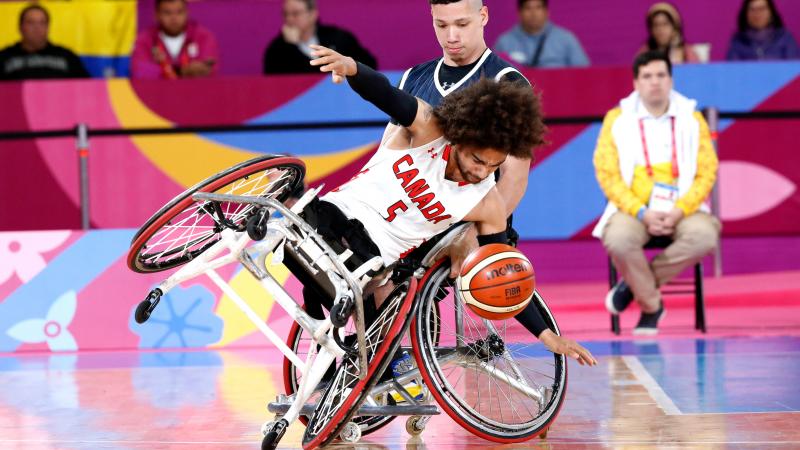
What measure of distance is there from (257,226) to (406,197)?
0.63m

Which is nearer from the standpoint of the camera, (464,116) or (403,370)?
(464,116)

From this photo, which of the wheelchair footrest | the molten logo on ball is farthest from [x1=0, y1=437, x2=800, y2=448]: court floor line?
the molten logo on ball

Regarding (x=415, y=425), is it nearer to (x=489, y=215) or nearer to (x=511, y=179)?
(x=489, y=215)

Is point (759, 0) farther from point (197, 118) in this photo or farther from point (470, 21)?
point (470, 21)

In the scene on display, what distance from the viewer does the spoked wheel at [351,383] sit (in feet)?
13.9

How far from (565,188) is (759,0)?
2.51 meters

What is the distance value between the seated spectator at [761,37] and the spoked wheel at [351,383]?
260 inches

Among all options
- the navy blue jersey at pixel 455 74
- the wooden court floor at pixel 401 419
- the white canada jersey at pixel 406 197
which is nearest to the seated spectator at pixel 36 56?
the wooden court floor at pixel 401 419

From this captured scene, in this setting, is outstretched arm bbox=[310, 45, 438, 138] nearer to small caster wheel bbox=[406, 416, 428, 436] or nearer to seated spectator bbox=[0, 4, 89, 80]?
small caster wheel bbox=[406, 416, 428, 436]

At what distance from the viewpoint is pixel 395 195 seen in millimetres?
4438

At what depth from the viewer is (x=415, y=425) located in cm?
481

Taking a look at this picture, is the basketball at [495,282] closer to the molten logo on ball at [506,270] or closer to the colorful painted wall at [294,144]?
the molten logo on ball at [506,270]

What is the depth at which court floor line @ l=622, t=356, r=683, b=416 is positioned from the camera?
518 centimetres

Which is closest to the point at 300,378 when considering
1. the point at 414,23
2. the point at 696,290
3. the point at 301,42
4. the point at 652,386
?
the point at 652,386
